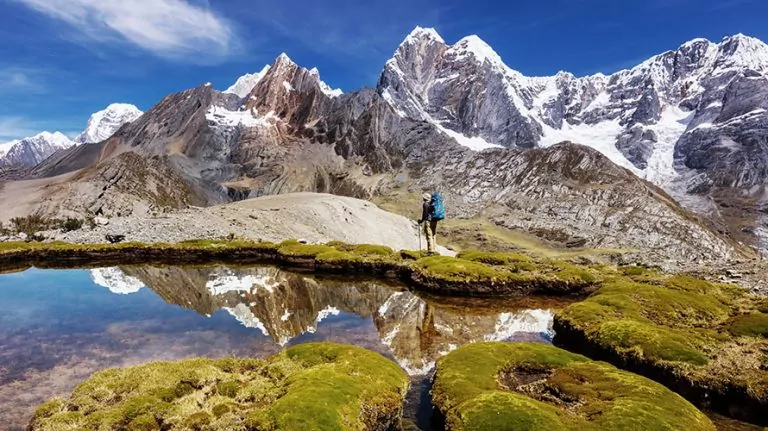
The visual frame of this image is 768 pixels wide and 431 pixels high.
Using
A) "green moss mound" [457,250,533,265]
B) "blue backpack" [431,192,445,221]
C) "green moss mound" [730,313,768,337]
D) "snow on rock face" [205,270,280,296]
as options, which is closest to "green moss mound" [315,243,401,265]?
"blue backpack" [431,192,445,221]

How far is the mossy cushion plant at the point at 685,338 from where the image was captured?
57.0 ft

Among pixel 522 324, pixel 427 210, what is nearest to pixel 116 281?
pixel 427 210

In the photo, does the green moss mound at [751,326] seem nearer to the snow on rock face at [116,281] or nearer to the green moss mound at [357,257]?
the green moss mound at [357,257]

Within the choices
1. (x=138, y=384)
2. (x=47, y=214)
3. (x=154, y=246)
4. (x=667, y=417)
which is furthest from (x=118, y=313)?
(x=47, y=214)

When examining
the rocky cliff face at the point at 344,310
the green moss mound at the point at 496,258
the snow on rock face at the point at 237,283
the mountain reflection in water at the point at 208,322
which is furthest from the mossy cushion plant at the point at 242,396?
the green moss mound at the point at 496,258

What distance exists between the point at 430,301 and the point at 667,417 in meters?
21.6

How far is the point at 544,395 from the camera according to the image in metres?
16.8

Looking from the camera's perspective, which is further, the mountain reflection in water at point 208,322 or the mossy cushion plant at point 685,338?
the mountain reflection in water at point 208,322

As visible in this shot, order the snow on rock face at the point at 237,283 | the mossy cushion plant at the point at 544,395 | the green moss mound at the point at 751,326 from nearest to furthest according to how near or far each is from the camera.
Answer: the mossy cushion plant at the point at 544,395
the green moss mound at the point at 751,326
the snow on rock face at the point at 237,283

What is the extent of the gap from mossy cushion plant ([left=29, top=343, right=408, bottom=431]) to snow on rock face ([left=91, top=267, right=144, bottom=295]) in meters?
23.1

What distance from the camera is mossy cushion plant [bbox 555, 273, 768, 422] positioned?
57.0ft

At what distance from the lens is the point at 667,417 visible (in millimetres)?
14102

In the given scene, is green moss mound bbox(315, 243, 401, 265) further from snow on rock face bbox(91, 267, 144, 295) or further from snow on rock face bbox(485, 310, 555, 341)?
snow on rock face bbox(91, 267, 144, 295)

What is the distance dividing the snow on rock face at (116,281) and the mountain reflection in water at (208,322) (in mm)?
162
